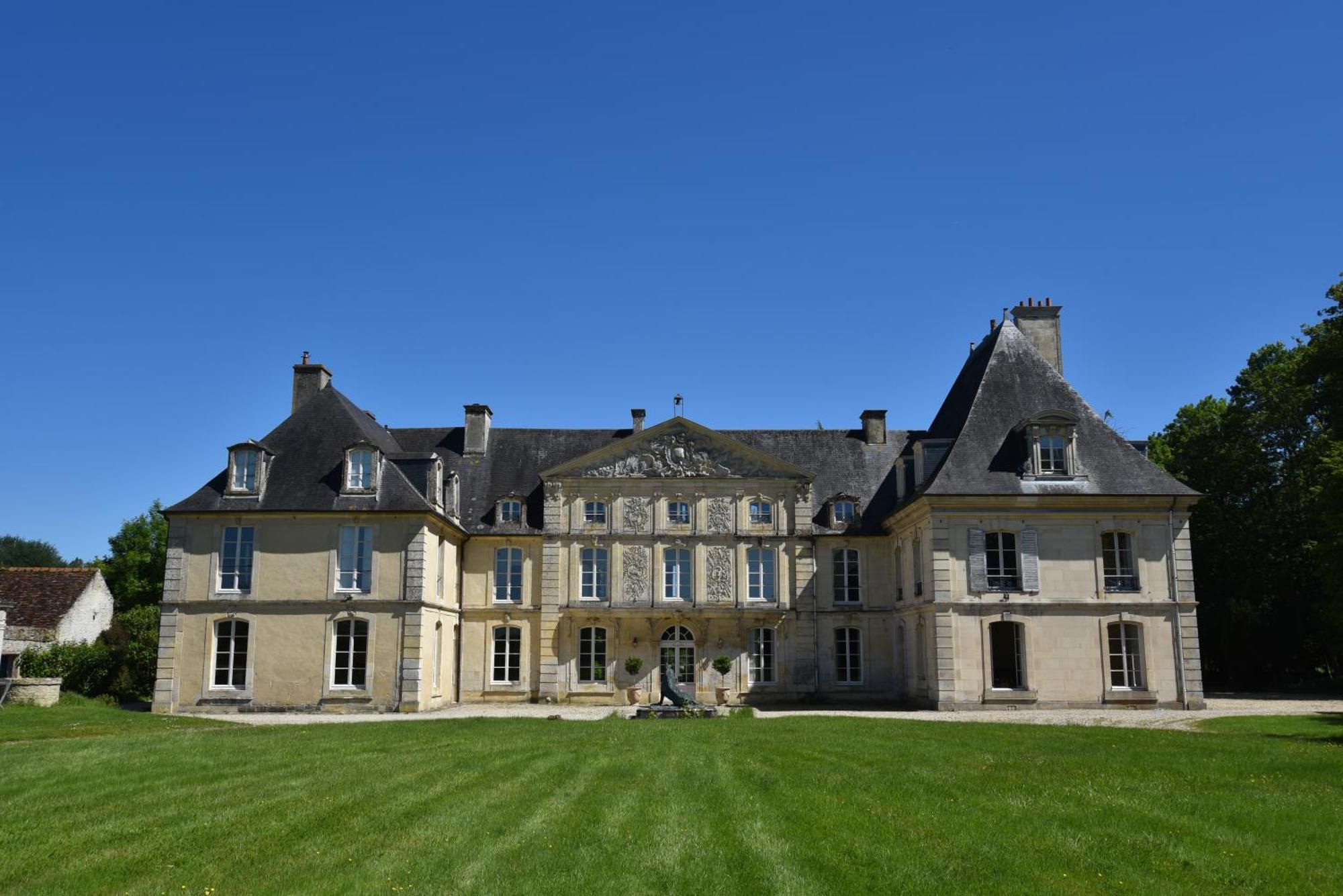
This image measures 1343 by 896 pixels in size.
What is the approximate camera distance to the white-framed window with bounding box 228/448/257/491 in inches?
1085

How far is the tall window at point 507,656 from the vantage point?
1202 inches

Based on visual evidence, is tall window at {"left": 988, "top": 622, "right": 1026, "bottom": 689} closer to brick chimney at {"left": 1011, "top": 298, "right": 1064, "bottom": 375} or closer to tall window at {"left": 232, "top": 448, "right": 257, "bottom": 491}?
brick chimney at {"left": 1011, "top": 298, "right": 1064, "bottom": 375}

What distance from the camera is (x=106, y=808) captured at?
35.8ft

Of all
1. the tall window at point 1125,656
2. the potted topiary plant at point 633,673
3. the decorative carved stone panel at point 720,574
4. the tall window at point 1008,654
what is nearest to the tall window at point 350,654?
the potted topiary plant at point 633,673

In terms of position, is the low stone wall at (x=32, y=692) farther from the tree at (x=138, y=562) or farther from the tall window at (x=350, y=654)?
the tree at (x=138, y=562)

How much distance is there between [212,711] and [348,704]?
328 centimetres

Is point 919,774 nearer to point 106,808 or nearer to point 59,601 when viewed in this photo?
point 106,808

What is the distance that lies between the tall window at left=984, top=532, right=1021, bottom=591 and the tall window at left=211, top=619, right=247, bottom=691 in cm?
1872

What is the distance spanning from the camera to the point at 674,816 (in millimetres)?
10328

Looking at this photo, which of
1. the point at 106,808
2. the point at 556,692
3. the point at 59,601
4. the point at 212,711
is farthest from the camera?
the point at 59,601

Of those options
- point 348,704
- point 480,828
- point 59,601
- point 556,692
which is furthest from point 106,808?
point 59,601

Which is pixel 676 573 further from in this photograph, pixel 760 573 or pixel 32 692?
pixel 32 692

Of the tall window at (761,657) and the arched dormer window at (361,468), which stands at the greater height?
the arched dormer window at (361,468)

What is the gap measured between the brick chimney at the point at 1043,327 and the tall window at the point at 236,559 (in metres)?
22.2
